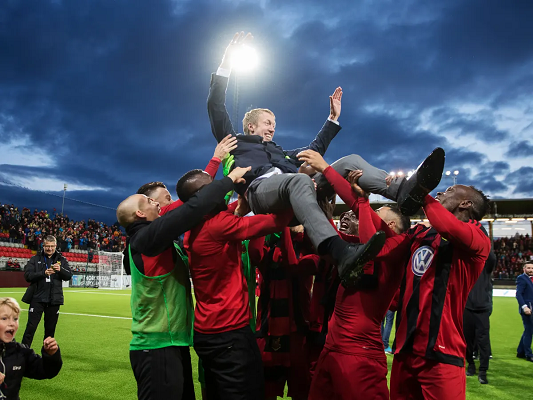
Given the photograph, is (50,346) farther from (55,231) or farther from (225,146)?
(55,231)

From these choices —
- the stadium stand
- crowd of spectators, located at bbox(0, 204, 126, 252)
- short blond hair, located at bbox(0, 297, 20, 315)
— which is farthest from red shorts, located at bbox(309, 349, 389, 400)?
crowd of spectators, located at bbox(0, 204, 126, 252)

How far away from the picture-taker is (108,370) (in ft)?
22.3

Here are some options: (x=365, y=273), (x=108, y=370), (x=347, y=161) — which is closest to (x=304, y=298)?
(x=365, y=273)

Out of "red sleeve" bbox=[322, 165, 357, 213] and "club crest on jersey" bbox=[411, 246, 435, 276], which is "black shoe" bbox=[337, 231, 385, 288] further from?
"club crest on jersey" bbox=[411, 246, 435, 276]

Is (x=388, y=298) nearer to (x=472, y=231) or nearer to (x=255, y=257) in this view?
(x=472, y=231)

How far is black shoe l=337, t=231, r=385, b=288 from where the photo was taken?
7.68ft

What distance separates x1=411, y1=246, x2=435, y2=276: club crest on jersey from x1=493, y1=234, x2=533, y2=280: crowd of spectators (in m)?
34.4

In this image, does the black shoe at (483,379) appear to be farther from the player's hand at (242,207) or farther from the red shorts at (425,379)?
the player's hand at (242,207)

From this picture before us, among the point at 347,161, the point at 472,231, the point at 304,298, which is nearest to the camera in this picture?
the point at 472,231

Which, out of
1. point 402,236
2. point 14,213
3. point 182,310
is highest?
point 14,213

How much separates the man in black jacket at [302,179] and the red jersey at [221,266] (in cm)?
20

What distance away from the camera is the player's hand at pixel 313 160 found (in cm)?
317

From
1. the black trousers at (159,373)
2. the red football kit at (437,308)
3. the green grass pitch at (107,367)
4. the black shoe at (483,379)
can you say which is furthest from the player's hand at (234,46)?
the black shoe at (483,379)

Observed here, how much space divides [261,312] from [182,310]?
118 cm
